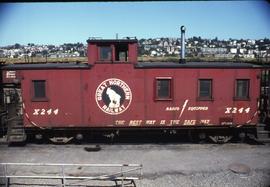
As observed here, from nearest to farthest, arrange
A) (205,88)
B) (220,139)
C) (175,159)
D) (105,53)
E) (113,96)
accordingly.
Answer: (175,159) < (113,96) < (105,53) < (205,88) < (220,139)

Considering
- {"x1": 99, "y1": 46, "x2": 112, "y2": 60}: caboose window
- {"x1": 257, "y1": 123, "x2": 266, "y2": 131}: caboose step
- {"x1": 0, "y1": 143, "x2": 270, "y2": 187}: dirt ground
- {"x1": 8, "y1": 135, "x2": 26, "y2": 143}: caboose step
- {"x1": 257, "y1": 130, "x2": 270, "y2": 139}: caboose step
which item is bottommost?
{"x1": 0, "y1": 143, "x2": 270, "y2": 187}: dirt ground

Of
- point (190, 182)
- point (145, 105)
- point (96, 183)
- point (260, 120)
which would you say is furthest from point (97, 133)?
point (260, 120)

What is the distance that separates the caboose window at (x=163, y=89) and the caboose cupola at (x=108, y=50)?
1.61 meters

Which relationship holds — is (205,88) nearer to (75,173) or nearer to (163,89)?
(163,89)

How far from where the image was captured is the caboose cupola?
1458 centimetres

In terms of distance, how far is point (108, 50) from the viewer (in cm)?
1472

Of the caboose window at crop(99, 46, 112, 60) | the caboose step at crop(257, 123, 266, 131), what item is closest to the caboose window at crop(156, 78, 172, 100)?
the caboose window at crop(99, 46, 112, 60)

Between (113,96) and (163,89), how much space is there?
240cm

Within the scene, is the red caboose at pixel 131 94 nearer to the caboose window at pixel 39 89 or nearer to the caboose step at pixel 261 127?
the caboose window at pixel 39 89

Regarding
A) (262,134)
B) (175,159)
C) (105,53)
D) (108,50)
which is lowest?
(175,159)

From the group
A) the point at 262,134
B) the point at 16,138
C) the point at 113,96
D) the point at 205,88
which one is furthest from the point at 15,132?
the point at 262,134

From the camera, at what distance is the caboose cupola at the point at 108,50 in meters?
14.6

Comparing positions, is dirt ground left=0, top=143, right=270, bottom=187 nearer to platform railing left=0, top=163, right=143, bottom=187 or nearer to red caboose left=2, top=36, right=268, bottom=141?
platform railing left=0, top=163, right=143, bottom=187

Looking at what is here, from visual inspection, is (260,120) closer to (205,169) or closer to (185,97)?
(185,97)
